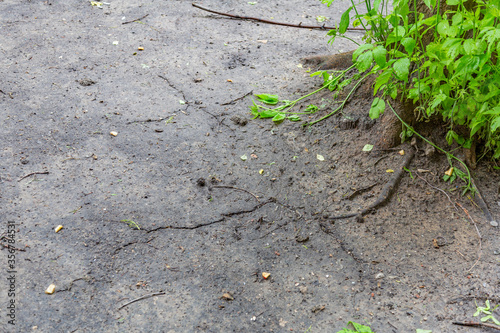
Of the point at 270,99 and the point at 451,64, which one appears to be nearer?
the point at 451,64

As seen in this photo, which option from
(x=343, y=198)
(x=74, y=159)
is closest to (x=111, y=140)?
(x=74, y=159)

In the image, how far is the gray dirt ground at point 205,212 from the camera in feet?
6.85

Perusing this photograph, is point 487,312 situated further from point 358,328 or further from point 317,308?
point 317,308

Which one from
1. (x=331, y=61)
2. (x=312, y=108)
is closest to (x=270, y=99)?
(x=312, y=108)

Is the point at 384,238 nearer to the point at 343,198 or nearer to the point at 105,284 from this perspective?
the point at 343,198

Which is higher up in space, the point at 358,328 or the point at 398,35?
the point at 398,35

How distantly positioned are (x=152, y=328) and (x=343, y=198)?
139 cm

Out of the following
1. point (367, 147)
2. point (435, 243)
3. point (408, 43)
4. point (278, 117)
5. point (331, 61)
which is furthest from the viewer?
point (331, 61)

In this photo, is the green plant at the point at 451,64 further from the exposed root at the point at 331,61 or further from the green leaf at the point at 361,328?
the green leaf at the point at 361,328

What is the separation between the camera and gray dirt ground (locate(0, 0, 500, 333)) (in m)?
2.09

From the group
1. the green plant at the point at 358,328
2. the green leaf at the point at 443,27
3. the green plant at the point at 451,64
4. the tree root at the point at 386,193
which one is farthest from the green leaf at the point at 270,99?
the green plant at the point at 358,328

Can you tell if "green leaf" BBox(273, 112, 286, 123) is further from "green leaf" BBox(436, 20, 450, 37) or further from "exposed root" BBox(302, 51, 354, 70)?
"green leaf" BBox(436, 20, 450, 37)

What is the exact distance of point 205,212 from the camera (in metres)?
2.65

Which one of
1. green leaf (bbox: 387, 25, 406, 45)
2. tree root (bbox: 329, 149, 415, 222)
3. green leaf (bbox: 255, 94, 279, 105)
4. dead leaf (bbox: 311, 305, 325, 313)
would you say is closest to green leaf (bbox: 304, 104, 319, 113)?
green leaf (bbox: 255, 94, 279, 105)
